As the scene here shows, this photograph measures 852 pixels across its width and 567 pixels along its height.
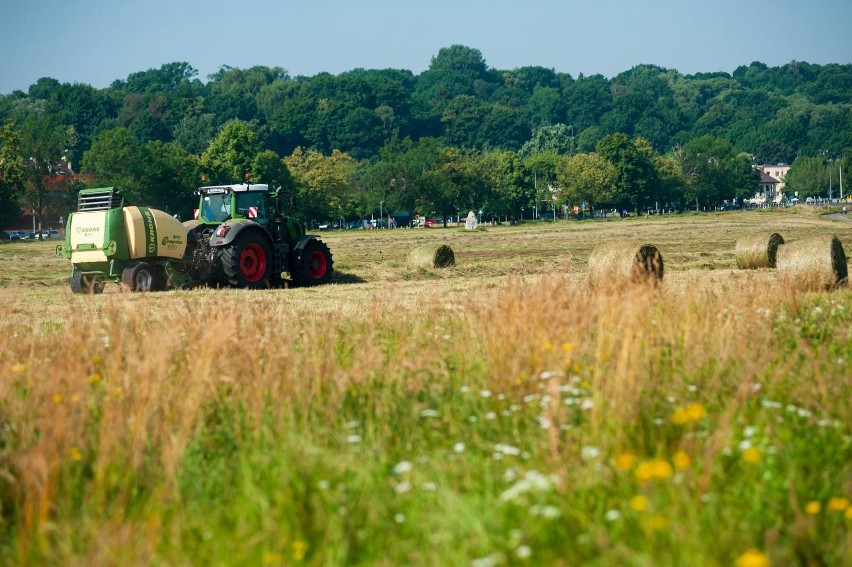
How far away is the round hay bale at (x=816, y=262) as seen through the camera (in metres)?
17.1

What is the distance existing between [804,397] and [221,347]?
4178 mm

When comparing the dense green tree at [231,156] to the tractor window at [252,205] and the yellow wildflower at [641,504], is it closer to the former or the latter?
the tractor window at [252,205]

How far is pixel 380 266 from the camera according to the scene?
27094mm

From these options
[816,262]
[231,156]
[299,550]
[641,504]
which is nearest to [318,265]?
[816,262]

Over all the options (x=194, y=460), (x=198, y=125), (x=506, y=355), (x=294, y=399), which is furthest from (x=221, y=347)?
(x=198, y=125)

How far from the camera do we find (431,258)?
26.2 meters

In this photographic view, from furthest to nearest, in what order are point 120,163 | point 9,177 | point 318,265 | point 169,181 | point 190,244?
point 169,181 → point 120,163 → point 9,177 → point 318,265 → point 190,244

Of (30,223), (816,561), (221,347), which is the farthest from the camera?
(30,223)

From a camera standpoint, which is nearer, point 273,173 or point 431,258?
point 431,258

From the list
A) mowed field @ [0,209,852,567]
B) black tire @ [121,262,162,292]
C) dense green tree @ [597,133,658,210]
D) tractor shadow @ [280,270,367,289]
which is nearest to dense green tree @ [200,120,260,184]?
dense green tree @ [597,133,658,210]

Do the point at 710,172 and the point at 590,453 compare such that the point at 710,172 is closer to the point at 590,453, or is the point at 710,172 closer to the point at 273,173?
the point at 273,173

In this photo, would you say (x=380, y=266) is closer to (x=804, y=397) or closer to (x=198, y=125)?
(x=804, y=397)

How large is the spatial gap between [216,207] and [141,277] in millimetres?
2873

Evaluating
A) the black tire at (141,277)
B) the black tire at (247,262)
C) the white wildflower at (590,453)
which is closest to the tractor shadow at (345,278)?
the black tire at (247,262)
